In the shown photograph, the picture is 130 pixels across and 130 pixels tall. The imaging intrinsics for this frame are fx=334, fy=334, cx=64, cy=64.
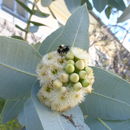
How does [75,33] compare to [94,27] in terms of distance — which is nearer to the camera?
[75,33]

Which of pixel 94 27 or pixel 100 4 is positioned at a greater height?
pixel 94 27

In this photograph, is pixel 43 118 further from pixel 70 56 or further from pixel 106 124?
pixel 106 124

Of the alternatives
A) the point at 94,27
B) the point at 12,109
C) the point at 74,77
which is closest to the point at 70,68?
the point at 74,77

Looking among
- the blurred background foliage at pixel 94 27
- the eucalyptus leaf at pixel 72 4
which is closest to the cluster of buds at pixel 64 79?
the blurred background foliage at pixel 94 27

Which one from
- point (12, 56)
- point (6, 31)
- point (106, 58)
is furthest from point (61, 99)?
point (106, 58)

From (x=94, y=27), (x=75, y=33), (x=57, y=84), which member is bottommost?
(x=57, y=84)

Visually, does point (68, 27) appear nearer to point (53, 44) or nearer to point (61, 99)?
point (53, 44)

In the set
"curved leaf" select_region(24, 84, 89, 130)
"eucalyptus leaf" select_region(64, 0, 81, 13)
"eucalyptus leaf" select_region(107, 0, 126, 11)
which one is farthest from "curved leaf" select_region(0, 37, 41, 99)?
"eucalyptus leaf" select_region(107, 0, 126, 11)

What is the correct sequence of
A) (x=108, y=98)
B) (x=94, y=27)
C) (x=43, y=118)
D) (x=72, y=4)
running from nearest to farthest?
1. (x=43, y=118)
2. (x=108, y=98)
3. (x=72, y=4)
4. (x=94, y=27)
